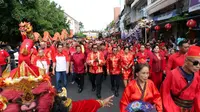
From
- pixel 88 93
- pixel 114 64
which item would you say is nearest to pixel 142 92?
pixel 114 64

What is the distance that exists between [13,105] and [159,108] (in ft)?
7.50

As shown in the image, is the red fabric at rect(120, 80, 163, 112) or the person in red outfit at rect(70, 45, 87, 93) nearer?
the red fabric at rect(120, 80, 163, 112)

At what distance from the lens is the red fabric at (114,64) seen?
9.45m

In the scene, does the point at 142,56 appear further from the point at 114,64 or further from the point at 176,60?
the point at 176,60

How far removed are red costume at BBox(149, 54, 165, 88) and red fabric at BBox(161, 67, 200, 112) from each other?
4544 millimetres

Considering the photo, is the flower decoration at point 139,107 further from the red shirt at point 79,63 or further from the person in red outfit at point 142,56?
the red shirt at point 79,63

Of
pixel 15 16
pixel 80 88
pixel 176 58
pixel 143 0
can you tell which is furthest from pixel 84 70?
pixel 143 0

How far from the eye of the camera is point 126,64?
927cm

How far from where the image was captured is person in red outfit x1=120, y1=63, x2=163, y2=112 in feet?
13.6

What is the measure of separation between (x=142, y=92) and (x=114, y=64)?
537cm

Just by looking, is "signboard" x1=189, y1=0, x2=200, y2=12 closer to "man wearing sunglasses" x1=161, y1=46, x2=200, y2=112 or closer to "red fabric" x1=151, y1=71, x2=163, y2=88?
"red fabric" x1=151, y1=71, x2=163, y2=88

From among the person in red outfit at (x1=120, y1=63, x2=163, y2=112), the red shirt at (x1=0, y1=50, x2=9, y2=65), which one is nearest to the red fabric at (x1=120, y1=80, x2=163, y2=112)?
the person in red outfit at (x1=120, y1=63, x2=163, y2=112)

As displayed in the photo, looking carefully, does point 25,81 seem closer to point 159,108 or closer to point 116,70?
point 159,108

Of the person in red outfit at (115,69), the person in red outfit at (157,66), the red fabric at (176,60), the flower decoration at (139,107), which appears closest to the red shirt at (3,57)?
the person in red outfit at (115,69)
